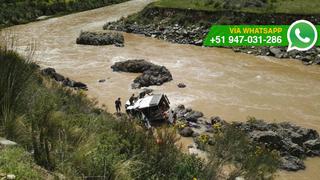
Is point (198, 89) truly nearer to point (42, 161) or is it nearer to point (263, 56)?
point (263, 56)

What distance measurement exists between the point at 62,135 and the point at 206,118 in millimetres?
16963

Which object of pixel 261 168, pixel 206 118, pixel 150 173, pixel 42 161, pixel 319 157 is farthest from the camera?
pixel 206 118

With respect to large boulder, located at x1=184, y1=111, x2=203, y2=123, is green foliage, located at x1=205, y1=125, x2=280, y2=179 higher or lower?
higher

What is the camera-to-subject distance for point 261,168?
1243 centimetres

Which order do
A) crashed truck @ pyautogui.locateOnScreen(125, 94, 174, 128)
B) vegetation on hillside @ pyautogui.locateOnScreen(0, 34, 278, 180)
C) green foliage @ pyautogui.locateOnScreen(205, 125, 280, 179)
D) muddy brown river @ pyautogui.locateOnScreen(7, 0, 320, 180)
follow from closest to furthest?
vegetation on hillside @ pyautogui.locateOnScreen(0, 34, 278, 180) → green foliage @ pyautogui.locateOnScreen(205, 125, 280, 179) → crashed truck @ pyautogui.locateOnScreen(125, 94, 174, 128) → muddy brown river @ pyautogui.locateOnScreen(7, 0, 320, 180)

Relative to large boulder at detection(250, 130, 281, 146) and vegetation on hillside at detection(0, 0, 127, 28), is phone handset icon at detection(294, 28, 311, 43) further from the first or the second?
vegetation on hillside at detection(0, 0, 127, 28)

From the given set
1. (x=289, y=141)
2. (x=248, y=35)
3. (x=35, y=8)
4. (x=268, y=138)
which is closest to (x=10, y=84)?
(x=268, y=138)

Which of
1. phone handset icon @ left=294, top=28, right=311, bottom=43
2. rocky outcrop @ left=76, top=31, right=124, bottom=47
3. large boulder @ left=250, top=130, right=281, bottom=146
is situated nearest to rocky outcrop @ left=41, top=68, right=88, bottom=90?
rocky outcrop @ left=76, top=31, right=124, bottom=47

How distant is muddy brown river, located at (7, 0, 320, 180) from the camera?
2662 centimetres

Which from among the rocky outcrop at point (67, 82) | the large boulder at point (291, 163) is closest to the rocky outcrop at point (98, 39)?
the rocky outcrop at point (67, 82)

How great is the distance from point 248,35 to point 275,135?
2809cm

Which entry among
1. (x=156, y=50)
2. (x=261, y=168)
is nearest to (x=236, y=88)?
(x=156, y=50)

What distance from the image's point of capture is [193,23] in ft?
165

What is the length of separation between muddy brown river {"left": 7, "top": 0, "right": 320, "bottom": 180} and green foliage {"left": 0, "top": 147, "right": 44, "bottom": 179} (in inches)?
527
